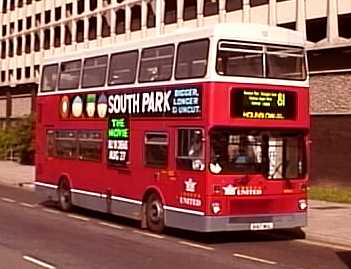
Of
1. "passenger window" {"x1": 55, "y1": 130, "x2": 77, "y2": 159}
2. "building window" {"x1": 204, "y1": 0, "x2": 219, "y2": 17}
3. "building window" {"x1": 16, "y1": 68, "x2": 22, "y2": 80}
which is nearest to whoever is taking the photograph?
"passenger window" {"x1": 55, "y1": 130, "x2": 77, "y2": 159}

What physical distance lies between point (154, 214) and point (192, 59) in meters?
3.40

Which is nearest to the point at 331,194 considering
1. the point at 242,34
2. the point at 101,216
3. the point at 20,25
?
the point at 101,216

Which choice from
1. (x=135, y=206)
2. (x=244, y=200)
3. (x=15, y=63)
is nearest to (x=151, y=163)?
(x=135, y=206)

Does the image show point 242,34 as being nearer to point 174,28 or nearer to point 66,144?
point 66,144

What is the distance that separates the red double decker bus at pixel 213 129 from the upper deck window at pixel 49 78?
3832mm

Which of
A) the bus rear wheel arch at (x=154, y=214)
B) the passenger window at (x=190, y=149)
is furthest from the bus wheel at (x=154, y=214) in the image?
the passenger window at (x=190, y=149)

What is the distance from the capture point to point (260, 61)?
17.4 meters

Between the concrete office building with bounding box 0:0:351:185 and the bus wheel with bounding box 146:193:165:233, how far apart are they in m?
11.7

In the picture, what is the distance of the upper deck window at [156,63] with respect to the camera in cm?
1830

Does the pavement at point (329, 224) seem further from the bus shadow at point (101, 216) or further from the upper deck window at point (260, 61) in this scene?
the bus shadow at point (101, 216)

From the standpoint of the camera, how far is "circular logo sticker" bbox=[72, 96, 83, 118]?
22.1 meters

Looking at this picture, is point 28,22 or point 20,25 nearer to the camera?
point 28,22

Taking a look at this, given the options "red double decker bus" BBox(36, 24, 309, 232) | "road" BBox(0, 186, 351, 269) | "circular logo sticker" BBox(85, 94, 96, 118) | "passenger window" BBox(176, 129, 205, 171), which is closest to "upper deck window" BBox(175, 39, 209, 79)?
"red double decker bus" BBox(36, 24, 309, 232)

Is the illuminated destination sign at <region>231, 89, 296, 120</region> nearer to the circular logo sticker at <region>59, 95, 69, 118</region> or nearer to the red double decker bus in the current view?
the red double decker bus
